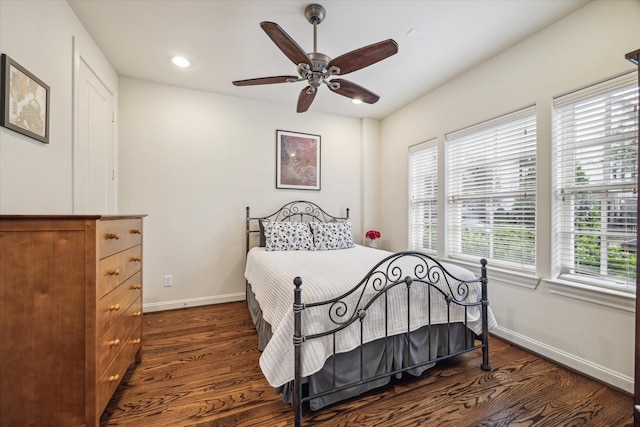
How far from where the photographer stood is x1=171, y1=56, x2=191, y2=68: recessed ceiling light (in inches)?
101

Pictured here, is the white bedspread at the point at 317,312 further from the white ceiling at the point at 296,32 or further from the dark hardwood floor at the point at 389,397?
the white ceiling at the point at 296,32

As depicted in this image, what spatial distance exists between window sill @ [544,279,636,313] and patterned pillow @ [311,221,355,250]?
1958mm

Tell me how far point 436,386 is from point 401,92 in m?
3.11

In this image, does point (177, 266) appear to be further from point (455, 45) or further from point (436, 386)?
point (455, 45)

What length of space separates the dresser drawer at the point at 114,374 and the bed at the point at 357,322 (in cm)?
76

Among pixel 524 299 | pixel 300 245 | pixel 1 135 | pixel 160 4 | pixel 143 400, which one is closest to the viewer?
pixel 1 135

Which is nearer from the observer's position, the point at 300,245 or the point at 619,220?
the point at 619,220

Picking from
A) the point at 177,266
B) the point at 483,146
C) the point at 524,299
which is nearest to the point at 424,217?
the point at 483,146

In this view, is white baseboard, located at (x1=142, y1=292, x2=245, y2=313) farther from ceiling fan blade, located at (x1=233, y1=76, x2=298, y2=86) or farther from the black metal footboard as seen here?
ceiling fan blade, located at (x1=233, y1=76, x2=298, y2=86)

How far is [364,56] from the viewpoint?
1.71m

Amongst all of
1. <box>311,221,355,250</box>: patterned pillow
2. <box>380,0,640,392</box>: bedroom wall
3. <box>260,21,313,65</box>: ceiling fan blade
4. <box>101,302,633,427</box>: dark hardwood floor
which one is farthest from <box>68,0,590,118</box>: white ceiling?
<box>101,302,633,427</box>: dark hardwood floor

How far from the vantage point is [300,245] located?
311 cm

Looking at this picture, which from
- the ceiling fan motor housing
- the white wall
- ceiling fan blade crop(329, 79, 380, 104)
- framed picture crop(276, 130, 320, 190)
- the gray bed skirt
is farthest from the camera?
framed picture crop(276, 130, 320, 190)

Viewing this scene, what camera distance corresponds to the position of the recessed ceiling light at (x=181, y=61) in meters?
2.57
